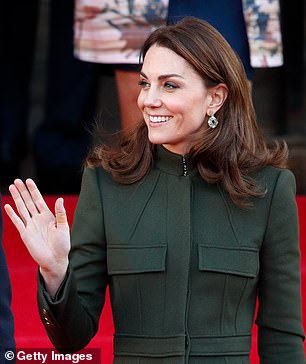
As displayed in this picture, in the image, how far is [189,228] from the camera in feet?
10.1

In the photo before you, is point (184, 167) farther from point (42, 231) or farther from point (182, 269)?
point (42, 231)

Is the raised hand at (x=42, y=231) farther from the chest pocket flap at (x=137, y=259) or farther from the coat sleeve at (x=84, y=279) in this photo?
the chest pocket flap at (x=137, y=259)

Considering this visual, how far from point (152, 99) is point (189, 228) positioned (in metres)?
0.33

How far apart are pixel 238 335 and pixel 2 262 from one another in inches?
23.1

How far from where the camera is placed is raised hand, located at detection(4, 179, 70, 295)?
9.39 ft

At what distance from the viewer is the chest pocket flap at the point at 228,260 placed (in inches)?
120

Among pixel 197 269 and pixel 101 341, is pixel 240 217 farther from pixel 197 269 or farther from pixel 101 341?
pixel 101 341

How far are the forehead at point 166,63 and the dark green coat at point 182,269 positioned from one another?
8.1 inches

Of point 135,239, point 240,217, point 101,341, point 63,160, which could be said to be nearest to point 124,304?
point 135,239

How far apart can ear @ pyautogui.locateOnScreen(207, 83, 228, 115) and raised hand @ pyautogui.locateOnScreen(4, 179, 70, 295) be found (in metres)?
0.54

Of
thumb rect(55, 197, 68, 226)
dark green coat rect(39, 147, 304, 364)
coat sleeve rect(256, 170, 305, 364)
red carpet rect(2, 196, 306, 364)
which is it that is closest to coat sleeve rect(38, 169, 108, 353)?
dark green coat rect(39, 147, 304, 364)

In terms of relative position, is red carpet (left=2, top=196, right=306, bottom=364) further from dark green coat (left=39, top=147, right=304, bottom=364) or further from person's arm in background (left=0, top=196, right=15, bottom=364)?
person's arm in background (left=0, top=196, right=15, bottom=364)

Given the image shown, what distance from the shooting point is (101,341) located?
411cm

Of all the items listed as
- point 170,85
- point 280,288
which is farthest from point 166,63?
point 280,288
